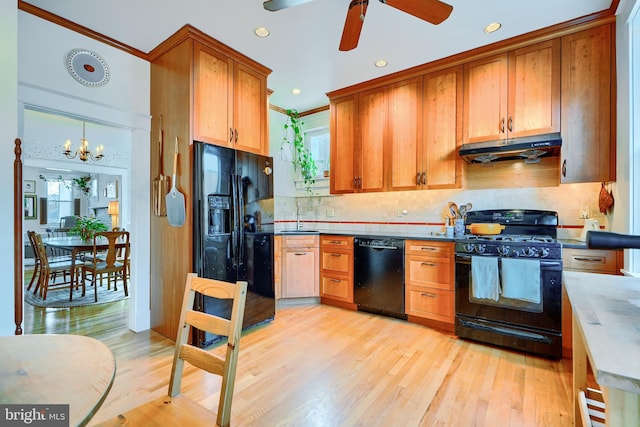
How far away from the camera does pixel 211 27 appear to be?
2445 millimetres

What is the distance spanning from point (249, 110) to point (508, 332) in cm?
308

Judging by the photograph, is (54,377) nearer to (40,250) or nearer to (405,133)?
(405,133)

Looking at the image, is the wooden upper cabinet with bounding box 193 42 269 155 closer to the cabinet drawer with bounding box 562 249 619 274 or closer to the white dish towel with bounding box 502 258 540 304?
the white dish towel with bounding box 502 258 540 304

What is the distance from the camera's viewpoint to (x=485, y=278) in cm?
249

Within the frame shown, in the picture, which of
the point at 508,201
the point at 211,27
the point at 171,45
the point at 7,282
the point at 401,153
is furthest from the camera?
the point at 401,153

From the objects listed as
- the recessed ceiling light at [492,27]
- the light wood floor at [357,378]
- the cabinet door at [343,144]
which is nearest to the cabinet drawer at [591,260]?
the light wood floor at [357,378]

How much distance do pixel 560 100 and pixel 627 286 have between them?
82.4 inches

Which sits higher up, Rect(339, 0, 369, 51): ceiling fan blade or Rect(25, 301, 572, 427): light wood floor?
Rect(339, 0, 369, 51): ceiling fan blade

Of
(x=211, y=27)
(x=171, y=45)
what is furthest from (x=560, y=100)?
(x=171, y=45)

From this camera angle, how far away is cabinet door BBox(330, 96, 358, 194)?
3.67m

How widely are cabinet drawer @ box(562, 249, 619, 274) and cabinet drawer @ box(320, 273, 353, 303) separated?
194 centimetres

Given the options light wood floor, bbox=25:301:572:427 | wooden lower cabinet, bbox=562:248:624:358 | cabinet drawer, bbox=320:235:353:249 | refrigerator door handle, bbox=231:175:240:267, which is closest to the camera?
light wood floor, bbox=25:301:572:427

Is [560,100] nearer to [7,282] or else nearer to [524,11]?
[524,11]

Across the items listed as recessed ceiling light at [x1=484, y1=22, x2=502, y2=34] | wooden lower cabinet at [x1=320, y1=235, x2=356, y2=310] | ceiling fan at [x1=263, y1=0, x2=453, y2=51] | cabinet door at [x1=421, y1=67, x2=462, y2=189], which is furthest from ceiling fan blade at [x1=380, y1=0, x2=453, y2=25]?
wooden lower cabinet at [x1=320, y1=235, x2=356, y2=310]
